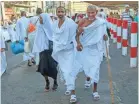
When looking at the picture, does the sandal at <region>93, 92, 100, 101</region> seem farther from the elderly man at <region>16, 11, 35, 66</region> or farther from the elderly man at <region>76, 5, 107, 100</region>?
the elderly man at <region>16, 11, 35, 66</region>

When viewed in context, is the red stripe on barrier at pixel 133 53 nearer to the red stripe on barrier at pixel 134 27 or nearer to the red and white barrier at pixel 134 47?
the red and white barrier at pixel 134 47

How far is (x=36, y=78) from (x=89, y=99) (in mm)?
2549

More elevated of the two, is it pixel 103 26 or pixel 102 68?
pixel 103 26

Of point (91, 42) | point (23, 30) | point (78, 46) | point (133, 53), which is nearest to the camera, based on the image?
point (78, 46)

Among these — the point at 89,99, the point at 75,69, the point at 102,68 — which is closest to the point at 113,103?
the point at 89,99

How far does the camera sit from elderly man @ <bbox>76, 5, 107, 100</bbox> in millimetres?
6492

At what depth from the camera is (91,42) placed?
6.58m

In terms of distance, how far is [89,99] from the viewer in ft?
21.3

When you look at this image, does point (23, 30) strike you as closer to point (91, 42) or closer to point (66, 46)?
point (66, 46)

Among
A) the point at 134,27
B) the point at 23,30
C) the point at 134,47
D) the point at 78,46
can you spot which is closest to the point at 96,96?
the point at 78,46

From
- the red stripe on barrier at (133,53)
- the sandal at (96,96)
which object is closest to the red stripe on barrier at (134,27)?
the red stripe on barrier at (133,53)

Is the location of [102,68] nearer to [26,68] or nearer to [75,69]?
[26,68]

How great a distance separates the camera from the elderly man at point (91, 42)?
649 centimetres

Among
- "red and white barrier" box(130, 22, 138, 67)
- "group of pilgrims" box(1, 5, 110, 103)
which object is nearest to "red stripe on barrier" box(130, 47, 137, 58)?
"red and white barrier" box(130, 22, 138, 67)
